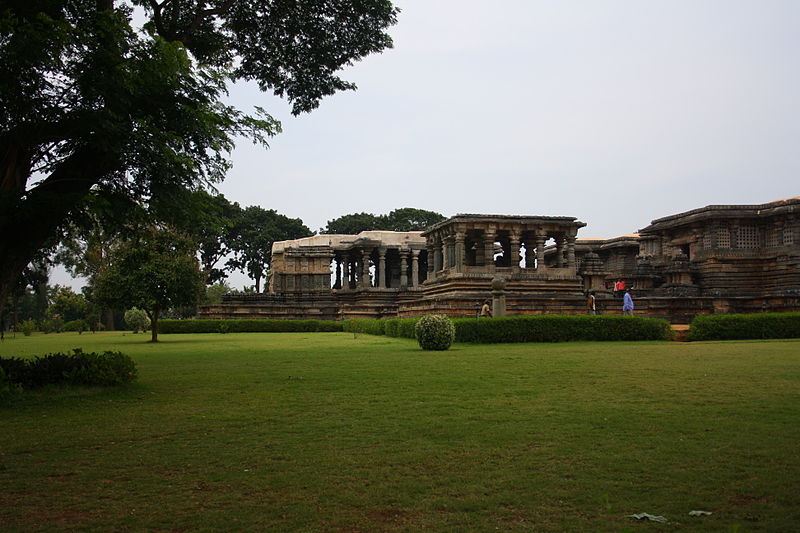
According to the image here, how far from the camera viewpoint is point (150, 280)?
23.3 metres

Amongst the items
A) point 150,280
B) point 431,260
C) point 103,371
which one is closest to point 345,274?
point 431,260

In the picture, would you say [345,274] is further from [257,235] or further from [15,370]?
[15,370]

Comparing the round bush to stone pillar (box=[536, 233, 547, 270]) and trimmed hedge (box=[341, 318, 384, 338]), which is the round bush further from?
stone pillar (box=[536, 233, 547, 270])

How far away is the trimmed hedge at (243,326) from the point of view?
33562 millimetres

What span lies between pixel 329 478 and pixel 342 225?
6593cm

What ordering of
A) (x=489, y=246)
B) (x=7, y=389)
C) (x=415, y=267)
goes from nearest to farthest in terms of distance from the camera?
(x=7, y=389) < (x=489, y=246) < (x=415, y=267)

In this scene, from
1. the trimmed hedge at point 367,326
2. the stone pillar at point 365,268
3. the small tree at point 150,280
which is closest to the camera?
the small tree at point 150,280

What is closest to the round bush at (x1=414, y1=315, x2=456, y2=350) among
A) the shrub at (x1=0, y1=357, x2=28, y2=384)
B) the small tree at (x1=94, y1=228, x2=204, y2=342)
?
the shrub at (x1=0, y1=357, x2=28, y2=384)

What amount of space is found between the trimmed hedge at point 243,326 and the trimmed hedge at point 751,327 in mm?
19513

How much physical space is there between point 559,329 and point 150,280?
14332 mm

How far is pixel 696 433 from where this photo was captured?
231 inches

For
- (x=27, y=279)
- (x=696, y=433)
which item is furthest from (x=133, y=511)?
(x=27, y=279)

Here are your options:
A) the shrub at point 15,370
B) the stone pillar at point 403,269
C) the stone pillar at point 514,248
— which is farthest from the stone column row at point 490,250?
the shrub at point 15,370

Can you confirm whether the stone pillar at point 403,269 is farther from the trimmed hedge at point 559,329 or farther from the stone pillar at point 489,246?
the trimmed hedge at point 559,329
